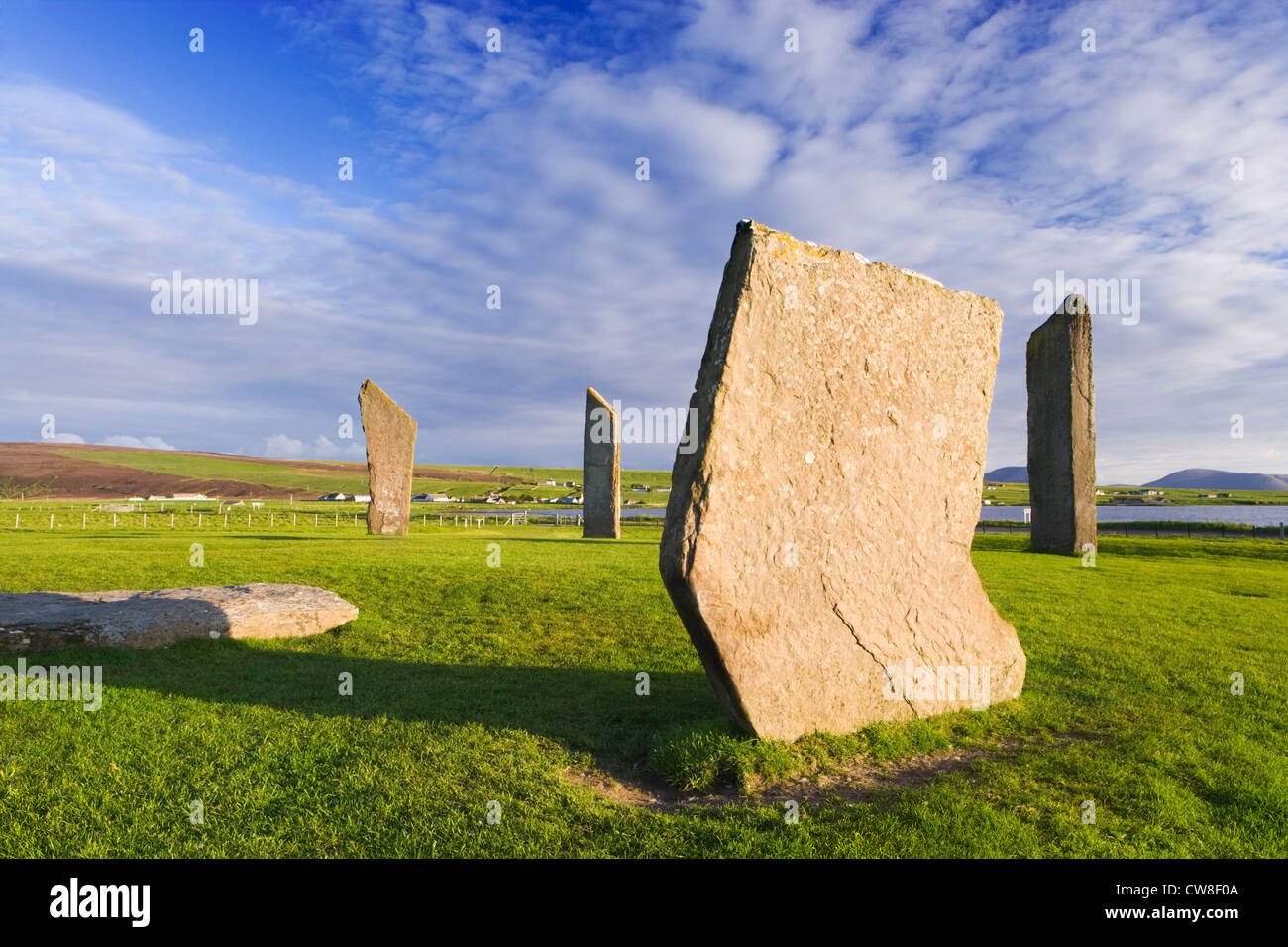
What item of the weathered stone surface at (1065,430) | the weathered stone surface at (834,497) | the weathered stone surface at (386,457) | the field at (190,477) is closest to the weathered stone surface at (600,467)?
the weathered stone surface at (386,457)

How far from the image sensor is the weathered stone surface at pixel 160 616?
9.22m

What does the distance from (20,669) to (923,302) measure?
1095 cm

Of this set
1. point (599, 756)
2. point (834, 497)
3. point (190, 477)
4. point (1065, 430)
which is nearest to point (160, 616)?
point (599, 756)

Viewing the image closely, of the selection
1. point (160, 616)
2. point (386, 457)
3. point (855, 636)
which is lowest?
point (160, 616)

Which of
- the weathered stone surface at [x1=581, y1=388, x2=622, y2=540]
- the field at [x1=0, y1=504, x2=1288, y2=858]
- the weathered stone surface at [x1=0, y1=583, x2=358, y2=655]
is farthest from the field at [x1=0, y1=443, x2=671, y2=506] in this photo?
the field at [x1=0, y1=504, x2=1288, y2=858]

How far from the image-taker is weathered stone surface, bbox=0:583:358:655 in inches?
363

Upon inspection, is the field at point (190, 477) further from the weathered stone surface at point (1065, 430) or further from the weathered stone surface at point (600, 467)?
the weathered stone surface at point (1065, 430)

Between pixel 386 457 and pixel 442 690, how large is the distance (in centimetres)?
1741

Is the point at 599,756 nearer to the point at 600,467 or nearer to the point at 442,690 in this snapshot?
the point at 442,690

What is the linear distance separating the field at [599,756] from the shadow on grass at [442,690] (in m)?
0.04

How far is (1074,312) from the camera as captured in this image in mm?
21297

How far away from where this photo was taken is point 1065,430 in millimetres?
21234

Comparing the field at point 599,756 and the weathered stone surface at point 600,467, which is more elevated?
the weathered stone surface at point 600,467

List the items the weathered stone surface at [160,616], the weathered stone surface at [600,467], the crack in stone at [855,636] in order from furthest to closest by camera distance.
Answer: the weathered stone surface at [600,467], the weathered stone surface at [160,616], the crack in stone at [855,636]
